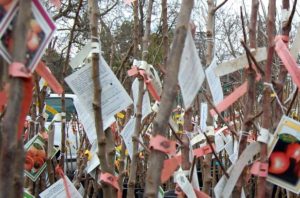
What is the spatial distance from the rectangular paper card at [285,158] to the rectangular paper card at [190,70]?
271mm

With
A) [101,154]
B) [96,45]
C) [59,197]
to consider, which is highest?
[96,45]

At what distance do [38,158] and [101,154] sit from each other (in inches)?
34.6

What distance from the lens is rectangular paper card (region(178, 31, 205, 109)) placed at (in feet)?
3.45

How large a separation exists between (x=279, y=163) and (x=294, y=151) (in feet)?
0.15

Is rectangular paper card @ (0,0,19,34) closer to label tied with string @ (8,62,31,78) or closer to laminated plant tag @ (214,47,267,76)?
label tied with string @ (8,62,31,78)

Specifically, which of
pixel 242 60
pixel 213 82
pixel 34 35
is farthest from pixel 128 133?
pixel 34 35

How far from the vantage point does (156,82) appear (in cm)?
186

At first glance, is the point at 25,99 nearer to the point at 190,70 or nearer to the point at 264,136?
the point at 190,70

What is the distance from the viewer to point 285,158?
4.06 feet

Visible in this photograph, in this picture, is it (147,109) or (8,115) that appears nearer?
(8,115)

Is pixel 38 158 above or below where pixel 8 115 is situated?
below

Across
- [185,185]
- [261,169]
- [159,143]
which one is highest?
[159,143]

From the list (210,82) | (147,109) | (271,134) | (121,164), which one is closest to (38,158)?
(121,164)

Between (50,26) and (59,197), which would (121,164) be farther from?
(50,26)
